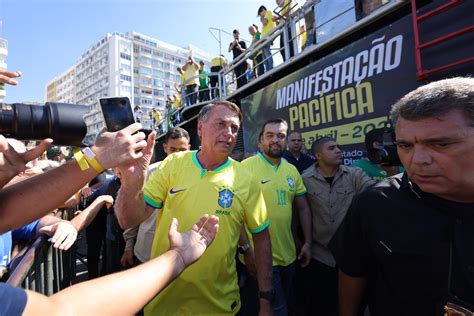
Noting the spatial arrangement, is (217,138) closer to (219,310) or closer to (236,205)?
(236,205)

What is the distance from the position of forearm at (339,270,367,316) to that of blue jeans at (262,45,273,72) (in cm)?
572

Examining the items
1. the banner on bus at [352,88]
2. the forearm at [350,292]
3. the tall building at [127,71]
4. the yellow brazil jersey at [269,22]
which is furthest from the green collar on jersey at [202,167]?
the tall building at [127,71]

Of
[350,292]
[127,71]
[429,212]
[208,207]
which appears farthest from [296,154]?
[127,71]

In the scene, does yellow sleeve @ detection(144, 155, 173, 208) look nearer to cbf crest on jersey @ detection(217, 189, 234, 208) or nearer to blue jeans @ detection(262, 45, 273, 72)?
cbf crest on jersey @ detection(217, 189, 234, 208)

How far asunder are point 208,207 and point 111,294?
3.53 ft

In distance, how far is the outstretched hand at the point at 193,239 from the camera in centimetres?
114

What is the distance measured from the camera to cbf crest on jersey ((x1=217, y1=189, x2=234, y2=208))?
1.86 metres

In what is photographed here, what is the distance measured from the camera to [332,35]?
184 inches

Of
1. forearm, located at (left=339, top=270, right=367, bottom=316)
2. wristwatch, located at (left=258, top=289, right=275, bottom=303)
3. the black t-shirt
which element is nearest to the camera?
the black t-shirt

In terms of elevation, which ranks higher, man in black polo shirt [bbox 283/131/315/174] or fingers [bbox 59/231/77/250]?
man in black polo shirt [bbox 283/131/315/174]

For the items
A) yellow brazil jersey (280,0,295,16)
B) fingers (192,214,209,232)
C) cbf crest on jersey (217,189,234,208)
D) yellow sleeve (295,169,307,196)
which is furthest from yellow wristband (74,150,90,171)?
yellow brazil jersey (280,0,295,16)

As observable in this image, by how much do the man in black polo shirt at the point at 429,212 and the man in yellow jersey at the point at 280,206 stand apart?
4.35 feet

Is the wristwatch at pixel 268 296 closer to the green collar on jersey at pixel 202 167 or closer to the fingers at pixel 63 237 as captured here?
the green collar on jersey at pixel 202 167

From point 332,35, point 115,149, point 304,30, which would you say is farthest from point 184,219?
point 304,30
